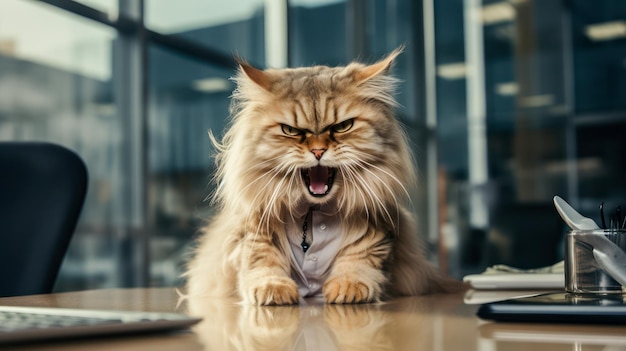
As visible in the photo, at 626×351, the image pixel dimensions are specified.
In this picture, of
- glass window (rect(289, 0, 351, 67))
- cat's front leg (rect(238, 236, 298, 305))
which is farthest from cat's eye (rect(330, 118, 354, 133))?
glass window (rect(289, 0, 351, 67))

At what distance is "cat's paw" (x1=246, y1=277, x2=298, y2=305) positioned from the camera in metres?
1.05

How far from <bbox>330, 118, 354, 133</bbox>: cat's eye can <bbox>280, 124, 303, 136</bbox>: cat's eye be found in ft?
0.20

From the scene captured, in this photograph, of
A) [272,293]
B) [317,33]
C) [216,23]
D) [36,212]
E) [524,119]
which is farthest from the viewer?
[524,119]

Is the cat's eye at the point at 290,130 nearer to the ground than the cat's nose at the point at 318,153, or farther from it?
farther from it

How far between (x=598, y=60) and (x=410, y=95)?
1758mm

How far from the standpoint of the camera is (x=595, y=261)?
905 mm

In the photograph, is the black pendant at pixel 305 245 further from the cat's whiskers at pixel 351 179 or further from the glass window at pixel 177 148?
the glass window at pixel 177 148

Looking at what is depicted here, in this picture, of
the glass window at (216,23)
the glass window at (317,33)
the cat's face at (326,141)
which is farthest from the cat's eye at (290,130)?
A: the glass window at (317,33)

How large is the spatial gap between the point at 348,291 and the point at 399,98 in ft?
16.0

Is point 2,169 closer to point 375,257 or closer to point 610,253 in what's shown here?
point 375,257

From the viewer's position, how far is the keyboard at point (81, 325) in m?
0.59

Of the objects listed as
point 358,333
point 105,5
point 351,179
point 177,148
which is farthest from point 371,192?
point 177,148

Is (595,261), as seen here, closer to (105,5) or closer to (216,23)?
(105,5)

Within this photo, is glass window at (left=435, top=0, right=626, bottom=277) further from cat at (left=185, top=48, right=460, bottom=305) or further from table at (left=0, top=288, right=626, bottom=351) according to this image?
table at (left=0, top=288, right=626, bottom=351)
